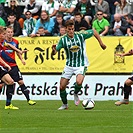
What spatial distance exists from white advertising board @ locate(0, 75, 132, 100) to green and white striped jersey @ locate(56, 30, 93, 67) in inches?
209

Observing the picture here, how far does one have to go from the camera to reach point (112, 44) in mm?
22484

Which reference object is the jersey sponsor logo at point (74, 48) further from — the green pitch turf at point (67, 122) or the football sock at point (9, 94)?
the football sock at point (9, 94)

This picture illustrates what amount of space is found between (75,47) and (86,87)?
5.61 meters

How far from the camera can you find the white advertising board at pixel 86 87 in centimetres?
2219

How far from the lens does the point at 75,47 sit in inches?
661

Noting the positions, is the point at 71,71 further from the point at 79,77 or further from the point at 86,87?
the point at 86,87

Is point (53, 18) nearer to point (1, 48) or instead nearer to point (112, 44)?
point (112, 44)

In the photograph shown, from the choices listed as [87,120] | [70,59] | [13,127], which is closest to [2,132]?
[13,127]

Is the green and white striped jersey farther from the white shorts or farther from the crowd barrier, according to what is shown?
the crowd barrier

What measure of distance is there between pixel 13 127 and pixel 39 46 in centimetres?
1121

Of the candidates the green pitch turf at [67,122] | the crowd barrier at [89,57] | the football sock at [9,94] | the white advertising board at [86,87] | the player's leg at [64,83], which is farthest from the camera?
the crowd barrier at [89,57]

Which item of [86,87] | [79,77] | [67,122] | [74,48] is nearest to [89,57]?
[86,87]

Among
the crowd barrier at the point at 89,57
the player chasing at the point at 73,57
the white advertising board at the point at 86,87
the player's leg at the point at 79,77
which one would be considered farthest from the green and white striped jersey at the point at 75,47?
the crowd barrier at the point at 89,57

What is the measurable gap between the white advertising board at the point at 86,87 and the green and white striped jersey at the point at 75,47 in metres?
5.32
